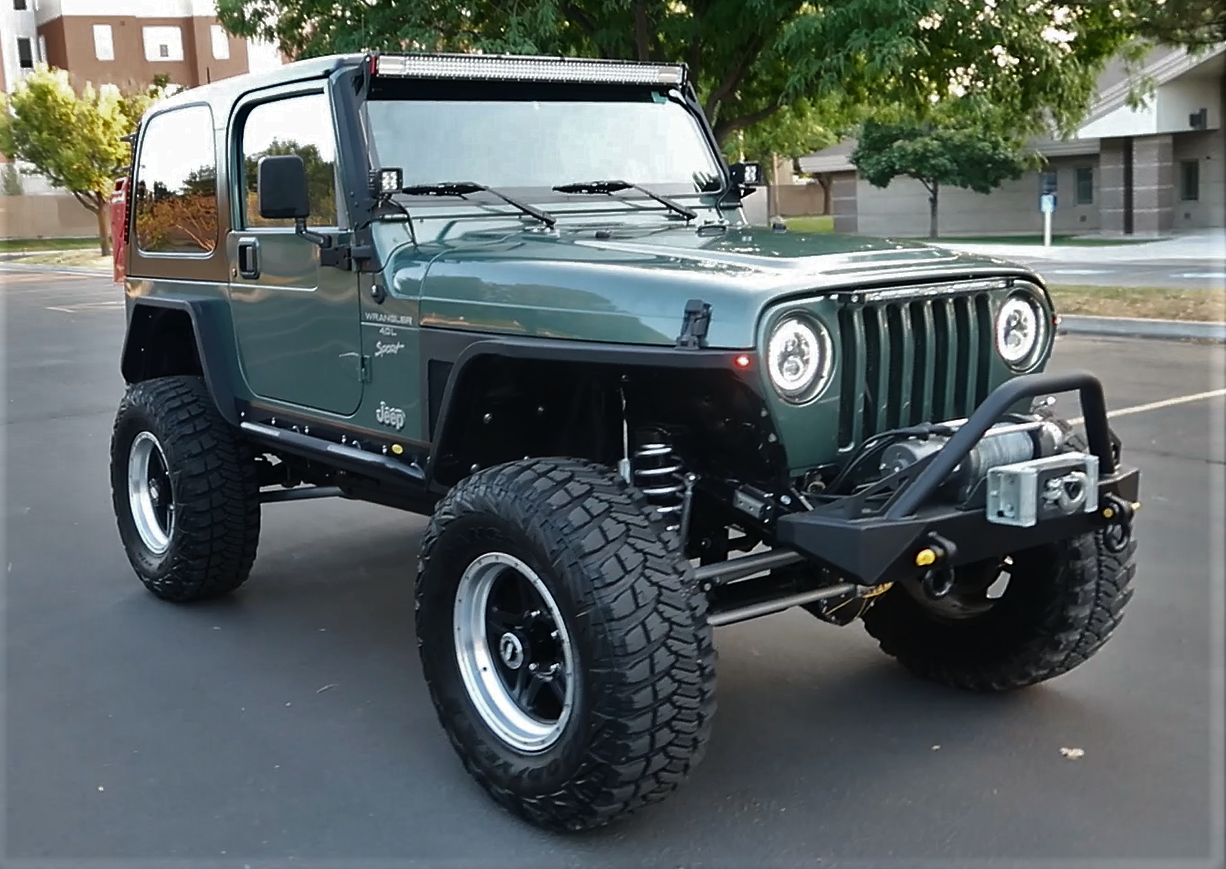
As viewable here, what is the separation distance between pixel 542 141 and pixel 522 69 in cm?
28

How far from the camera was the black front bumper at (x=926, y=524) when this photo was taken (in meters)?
3.24

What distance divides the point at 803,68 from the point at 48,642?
8639mm

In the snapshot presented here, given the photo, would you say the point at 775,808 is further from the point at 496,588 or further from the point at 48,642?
the point at 48,642

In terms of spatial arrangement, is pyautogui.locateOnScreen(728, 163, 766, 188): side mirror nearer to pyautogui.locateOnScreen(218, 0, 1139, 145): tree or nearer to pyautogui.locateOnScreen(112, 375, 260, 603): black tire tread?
pyautogui.locateOnScreen(112, 375, 260, 603): black tire tread

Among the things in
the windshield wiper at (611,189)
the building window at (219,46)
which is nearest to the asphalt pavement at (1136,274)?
the windshield wiper at (611,189)

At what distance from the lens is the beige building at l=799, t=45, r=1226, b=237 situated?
107 ft

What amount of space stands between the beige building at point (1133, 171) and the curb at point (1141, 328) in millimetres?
15234

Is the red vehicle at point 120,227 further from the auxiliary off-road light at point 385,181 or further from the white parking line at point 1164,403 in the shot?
the white parking line at point 1164,403

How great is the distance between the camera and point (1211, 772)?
3887 millimetres

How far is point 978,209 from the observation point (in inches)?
1537

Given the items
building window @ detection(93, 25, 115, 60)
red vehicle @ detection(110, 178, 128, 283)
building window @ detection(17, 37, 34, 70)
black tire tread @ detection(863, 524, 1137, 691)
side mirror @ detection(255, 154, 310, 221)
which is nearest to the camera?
black tire tread @ detection(863, 524, 1137, 691)

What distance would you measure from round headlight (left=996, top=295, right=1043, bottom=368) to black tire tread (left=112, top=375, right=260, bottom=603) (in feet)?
10.4

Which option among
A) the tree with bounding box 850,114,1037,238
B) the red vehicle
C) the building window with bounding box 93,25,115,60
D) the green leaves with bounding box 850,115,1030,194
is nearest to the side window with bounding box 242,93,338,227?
the red vehicle

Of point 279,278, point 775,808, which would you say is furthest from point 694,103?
point 775,808
